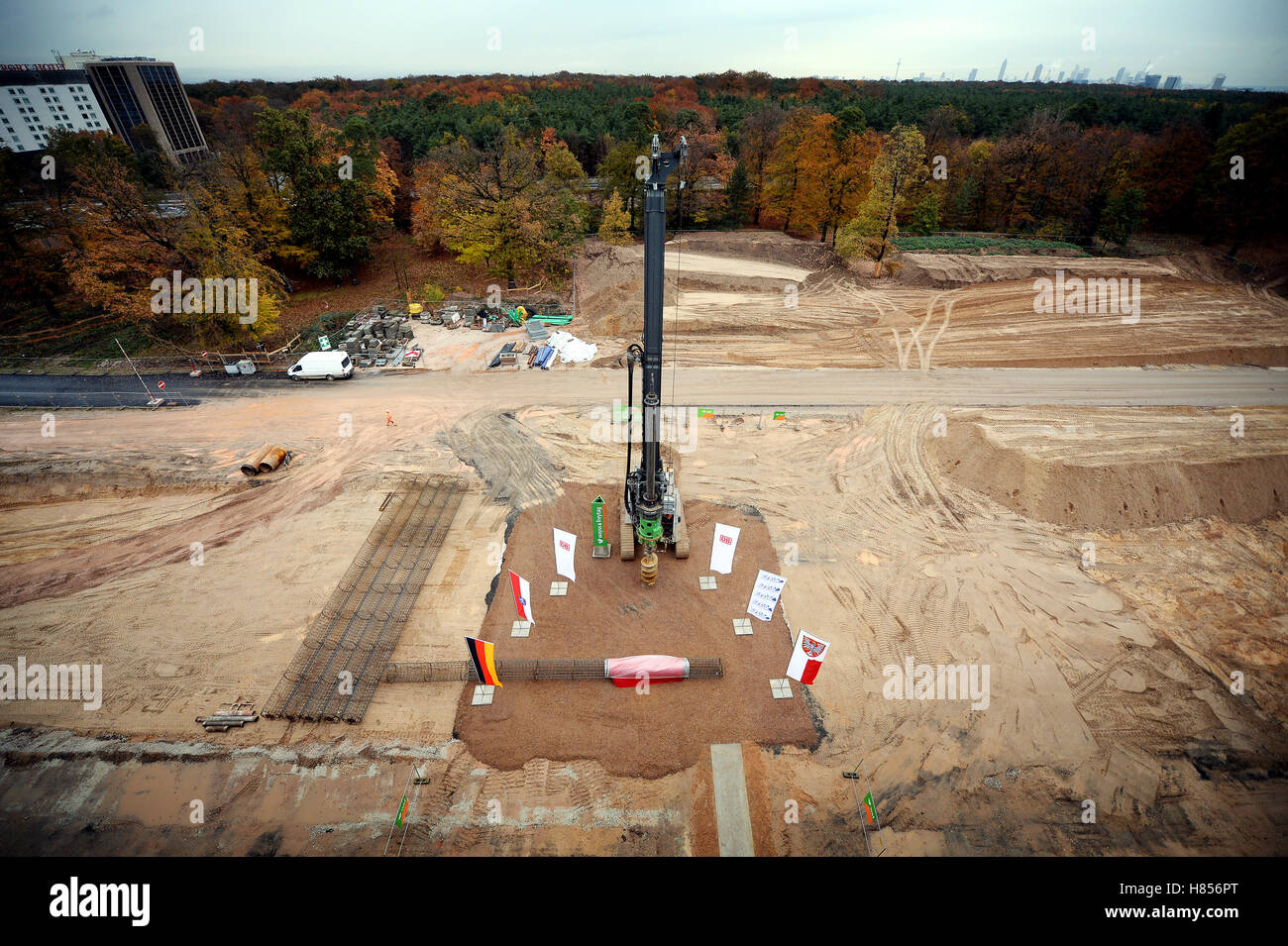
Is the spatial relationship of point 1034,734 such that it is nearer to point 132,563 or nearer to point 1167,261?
point 132,563

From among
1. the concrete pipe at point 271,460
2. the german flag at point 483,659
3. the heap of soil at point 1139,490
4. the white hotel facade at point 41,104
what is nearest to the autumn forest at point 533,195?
the concrete pipe at point 271,460

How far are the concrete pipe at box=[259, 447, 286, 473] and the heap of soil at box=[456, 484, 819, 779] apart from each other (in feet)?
37.9

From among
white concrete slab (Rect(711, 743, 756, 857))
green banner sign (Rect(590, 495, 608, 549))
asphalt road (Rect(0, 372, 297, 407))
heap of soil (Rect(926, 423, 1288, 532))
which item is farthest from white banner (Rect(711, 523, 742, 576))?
asphalt road (Rect(0, 372, 297, 407))

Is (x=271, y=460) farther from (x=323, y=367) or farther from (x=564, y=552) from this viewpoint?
(x=564, y=552)

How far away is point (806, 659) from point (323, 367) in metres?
28.7

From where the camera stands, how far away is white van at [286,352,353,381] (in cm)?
2855

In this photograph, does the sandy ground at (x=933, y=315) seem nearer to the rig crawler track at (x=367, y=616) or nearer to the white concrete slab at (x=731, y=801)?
the rig crawler track at (x=367, y=616)

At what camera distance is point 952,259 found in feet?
127

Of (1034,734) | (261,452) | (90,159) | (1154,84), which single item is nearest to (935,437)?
(1034,734)

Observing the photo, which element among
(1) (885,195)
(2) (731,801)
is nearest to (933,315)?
(1) (885,195)

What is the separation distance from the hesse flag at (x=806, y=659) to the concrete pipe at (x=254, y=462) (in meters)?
22.6

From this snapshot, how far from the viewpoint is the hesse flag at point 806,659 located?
1273 centimetres
